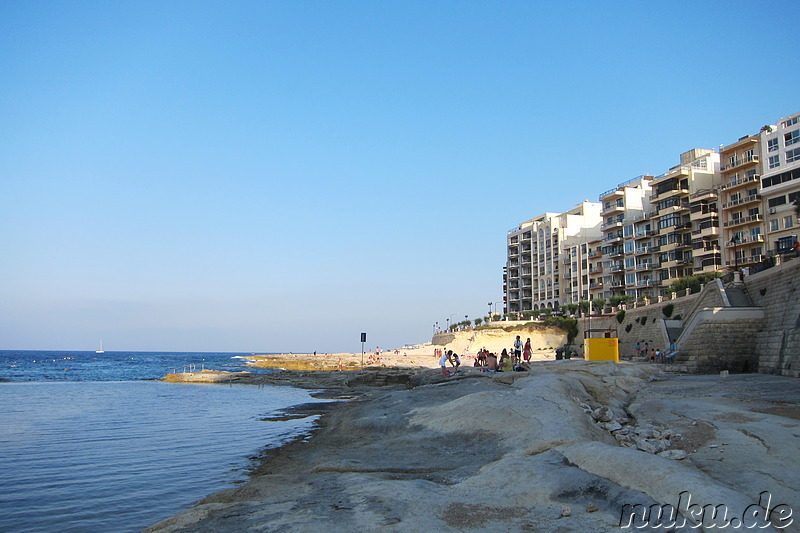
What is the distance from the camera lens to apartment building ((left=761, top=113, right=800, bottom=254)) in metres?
62.4

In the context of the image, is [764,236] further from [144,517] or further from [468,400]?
[144,517]

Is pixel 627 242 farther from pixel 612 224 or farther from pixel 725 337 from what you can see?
pixel 725 337

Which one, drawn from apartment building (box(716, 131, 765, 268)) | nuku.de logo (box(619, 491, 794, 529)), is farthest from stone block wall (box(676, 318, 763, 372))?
apartment building (box(716, 131, 765, 268))

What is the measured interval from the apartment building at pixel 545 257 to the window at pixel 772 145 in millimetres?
39797

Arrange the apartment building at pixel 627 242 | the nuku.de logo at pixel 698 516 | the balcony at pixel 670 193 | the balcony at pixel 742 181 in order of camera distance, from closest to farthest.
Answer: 1. the nuku.de logo at pixel 698 516
2. the balcony at pixel 742 181
3. the balcony at pixel 670 193
4. the apartment building at pixel 627 242

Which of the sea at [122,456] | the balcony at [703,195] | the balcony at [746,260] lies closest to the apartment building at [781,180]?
the balcony at [746,260]

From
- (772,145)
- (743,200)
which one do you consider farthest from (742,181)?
(772,145)

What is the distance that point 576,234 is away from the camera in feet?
363

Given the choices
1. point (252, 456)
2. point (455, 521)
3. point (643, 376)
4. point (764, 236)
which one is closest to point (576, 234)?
point (764, 236)

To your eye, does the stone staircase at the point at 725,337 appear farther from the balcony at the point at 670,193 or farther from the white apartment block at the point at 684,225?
the balcony at the point at 670,193

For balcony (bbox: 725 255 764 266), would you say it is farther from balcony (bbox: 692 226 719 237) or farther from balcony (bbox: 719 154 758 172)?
balcony (bbox: 719 154 758 172)

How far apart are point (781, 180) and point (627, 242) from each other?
86.0 ft

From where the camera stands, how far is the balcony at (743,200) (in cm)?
6725

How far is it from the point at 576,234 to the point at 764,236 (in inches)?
1773
